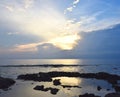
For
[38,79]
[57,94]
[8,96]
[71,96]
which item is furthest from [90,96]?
[38,79]

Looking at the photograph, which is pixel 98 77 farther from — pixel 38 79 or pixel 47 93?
pixel 47 93

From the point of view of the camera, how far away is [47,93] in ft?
176

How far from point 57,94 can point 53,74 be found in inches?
1927

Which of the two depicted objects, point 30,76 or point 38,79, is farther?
point 30,76

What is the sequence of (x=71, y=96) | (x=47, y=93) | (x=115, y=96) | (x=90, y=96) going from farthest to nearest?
(x=47, y=93), (x=71, y=96), (x=90, y=96), (x=115, y=96)

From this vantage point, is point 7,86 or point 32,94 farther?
point 7,86

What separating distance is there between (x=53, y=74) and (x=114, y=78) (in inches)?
1110

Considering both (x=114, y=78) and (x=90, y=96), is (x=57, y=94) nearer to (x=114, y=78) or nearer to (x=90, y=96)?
(x=90, y=96)

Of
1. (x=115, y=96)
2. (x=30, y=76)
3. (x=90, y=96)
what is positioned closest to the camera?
(x=115, y=96)

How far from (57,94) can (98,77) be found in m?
41.2

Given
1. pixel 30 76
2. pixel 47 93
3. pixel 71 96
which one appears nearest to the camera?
pixel 71 96

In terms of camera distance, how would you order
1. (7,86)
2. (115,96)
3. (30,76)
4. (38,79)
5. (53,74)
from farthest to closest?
(53,74) < (30,76) < (38,79) < (7,86) < (115,96)

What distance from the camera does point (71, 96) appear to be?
164 feet

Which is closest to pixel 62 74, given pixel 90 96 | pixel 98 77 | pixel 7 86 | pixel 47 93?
pixel 98 77
